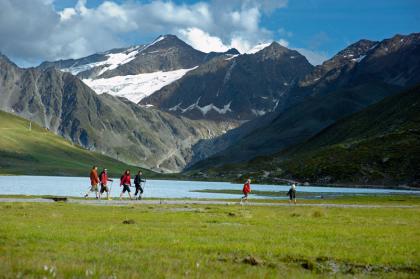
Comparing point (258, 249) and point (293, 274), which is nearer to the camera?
point (293, 274)

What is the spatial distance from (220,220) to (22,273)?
21.3 meters

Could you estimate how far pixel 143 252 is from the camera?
19484 mm

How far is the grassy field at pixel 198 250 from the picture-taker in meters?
16.0

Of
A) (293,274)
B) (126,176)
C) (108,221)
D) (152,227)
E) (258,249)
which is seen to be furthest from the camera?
(126,176)

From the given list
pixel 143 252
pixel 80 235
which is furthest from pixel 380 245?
pixel 80 235

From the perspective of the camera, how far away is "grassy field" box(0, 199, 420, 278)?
16.0 metres

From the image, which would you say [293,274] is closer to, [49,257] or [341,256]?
[341,256]

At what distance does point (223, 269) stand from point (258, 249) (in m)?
4.58

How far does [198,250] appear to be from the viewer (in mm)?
20688

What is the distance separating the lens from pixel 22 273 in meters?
14.3

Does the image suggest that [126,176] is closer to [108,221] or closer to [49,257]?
[108,221]

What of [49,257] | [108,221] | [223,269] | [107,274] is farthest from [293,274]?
[108,221]

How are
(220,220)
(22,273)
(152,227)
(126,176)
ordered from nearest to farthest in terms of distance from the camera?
1. (22,273)
2. (152,227)
3. (220,220)
4. (126,176)

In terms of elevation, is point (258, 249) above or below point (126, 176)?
Answer: below
